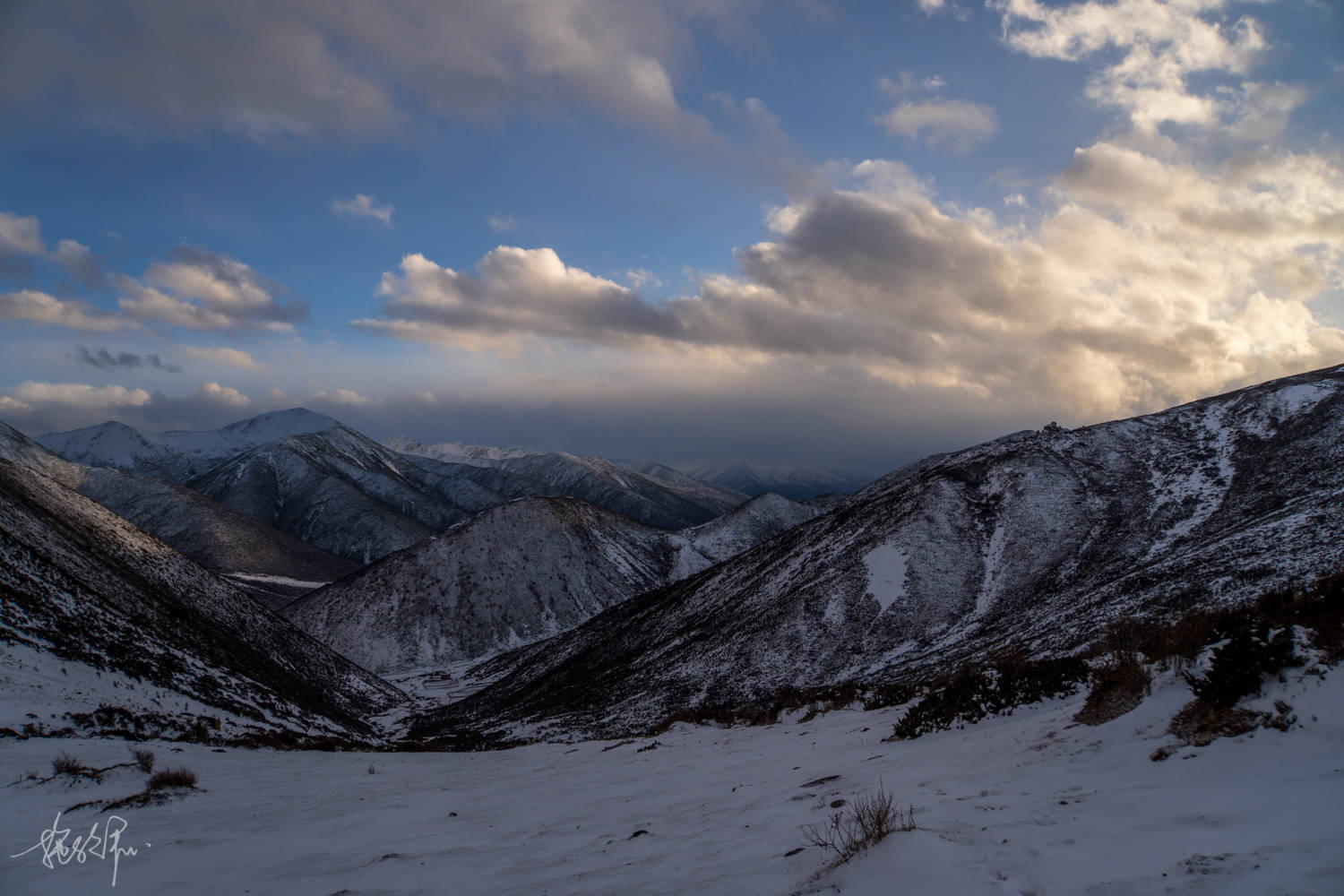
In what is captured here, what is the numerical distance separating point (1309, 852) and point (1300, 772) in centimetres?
196

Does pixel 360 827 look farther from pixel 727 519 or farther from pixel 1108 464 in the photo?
pixel 727 519

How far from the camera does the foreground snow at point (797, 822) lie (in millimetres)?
4637

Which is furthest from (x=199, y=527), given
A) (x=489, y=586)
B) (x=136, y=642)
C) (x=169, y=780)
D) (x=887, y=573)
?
(x=169, y=780)

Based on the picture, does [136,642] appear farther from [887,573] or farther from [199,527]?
[199,527]

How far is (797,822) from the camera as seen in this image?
741 cm

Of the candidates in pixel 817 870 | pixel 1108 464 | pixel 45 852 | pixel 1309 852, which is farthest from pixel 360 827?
pixel 1108 464

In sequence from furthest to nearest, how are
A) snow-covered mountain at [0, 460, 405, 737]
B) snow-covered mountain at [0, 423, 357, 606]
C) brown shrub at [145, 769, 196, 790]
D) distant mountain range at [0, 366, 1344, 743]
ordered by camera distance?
snow-covered mountain at [0, 423, 357, 606] → distant mountain range at [0, 366, 1344, 743] → snow-covered mountain at [0, 460, 405, 737] → brown shrub at [145, 769, 196, 790]

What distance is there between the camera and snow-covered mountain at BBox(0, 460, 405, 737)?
23.2m

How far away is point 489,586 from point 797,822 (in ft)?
374
